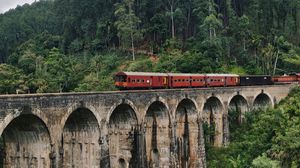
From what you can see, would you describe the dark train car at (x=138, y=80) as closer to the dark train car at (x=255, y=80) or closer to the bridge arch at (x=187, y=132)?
the bridge arch at (x=187, y=132)

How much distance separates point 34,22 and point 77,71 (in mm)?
50830

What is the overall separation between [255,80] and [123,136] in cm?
2445

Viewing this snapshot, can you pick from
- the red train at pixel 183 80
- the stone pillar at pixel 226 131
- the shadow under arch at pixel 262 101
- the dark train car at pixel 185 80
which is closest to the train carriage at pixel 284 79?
the red train at pixel 183 80

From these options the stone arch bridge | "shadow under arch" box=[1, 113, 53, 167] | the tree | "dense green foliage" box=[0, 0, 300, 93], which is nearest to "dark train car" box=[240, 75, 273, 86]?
the stone arch bridge

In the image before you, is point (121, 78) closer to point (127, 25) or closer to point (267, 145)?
point (267, 145)

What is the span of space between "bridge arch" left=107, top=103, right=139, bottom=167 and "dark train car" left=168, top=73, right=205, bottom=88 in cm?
864

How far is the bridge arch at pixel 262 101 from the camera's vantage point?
4469 centimetres

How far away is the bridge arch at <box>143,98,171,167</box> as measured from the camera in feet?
105

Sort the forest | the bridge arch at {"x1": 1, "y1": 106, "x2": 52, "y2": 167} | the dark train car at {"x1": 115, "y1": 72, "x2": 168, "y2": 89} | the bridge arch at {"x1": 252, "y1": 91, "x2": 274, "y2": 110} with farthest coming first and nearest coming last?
1. the forest
2. the bridge arch at {"x1": 252, "y1": 91, "x2": 274, "y2": 110}
3. the dark train car at {"x1": 115, "y1": 72, "x2": 168, "y2": 89}
4. the bridge arch at {"x1": 1, "y1": 106, "x2": 52, "y2": 167}

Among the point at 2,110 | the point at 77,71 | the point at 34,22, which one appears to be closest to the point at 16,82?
the point at 77,71

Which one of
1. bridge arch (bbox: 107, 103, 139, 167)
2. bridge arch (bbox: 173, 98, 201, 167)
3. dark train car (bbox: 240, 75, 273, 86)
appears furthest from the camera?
dark train car (bbox: 240, 75, 273, 86)

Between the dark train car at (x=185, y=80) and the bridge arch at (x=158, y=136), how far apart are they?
4457 millimetres

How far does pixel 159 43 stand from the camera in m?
70.8

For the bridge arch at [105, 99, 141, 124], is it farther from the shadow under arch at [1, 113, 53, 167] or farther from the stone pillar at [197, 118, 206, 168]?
the stone pillar at [197, 118, 206, 168]
